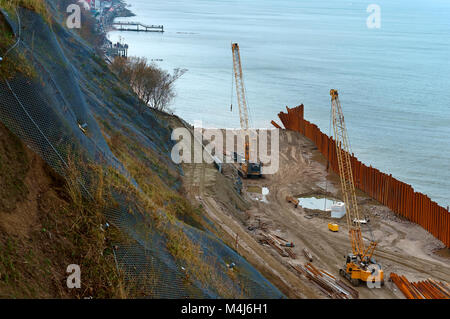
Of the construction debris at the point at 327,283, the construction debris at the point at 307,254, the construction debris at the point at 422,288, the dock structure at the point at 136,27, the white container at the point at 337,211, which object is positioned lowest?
the construction debris at the point at 422,288

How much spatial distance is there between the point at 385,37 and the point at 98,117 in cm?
16946

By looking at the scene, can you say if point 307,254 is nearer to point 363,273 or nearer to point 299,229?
point 363,273

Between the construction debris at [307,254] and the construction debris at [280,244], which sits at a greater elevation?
the construction debris at [280,244]

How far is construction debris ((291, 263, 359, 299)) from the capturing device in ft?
86.9

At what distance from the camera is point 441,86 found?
97.4m

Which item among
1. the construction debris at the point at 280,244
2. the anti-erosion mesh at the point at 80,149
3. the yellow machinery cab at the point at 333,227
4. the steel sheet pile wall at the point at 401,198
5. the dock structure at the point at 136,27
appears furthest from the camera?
the dock structure at the point at 136,27

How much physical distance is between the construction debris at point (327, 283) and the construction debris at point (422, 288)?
277 cm

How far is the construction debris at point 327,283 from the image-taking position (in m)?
26.5

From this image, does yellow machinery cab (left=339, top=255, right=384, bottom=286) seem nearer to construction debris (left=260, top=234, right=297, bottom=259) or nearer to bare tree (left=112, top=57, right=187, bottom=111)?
construction debris (left=260, top=234, right=297, bottom=259)

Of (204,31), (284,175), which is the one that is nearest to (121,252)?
(284,175)

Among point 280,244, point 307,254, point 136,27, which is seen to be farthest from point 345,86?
point 136,27

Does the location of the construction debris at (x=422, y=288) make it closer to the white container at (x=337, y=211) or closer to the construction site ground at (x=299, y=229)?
the construction site ground at (x=299, y=229)

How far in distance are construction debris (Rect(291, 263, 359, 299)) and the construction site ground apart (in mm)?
422

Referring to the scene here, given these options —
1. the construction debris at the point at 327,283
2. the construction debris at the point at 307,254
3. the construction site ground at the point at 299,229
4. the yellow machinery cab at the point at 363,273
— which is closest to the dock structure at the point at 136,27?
the construction site ground at the point at 299,229
